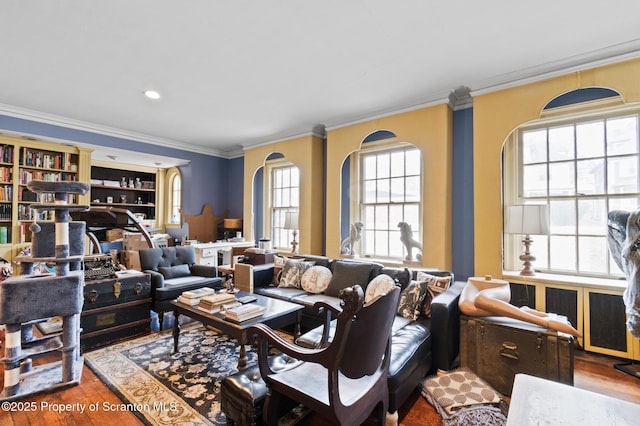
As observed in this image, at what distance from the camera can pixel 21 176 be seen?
446cm

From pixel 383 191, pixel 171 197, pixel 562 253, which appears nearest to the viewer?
pixel 562 253

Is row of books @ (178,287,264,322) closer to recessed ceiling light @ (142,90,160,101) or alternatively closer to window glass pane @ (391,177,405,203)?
recessed ceiling light @ (142,90,160,101)

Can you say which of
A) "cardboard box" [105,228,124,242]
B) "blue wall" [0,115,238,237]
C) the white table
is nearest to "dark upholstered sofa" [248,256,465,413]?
the white table

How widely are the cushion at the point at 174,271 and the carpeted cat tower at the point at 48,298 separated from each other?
141cm

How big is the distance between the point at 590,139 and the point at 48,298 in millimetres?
5024

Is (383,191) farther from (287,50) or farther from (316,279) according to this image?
(287,50)

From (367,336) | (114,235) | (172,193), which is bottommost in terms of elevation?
(367,336)

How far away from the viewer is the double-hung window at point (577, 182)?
2.87 m

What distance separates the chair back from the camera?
132cm

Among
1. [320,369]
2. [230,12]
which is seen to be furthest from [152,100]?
[320,369]

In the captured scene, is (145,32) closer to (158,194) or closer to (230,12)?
(230,12)

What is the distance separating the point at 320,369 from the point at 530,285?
2519 mm

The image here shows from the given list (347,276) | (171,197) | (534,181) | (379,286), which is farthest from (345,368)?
(171,197)

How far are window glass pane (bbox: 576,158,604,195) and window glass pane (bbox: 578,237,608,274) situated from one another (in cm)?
49
